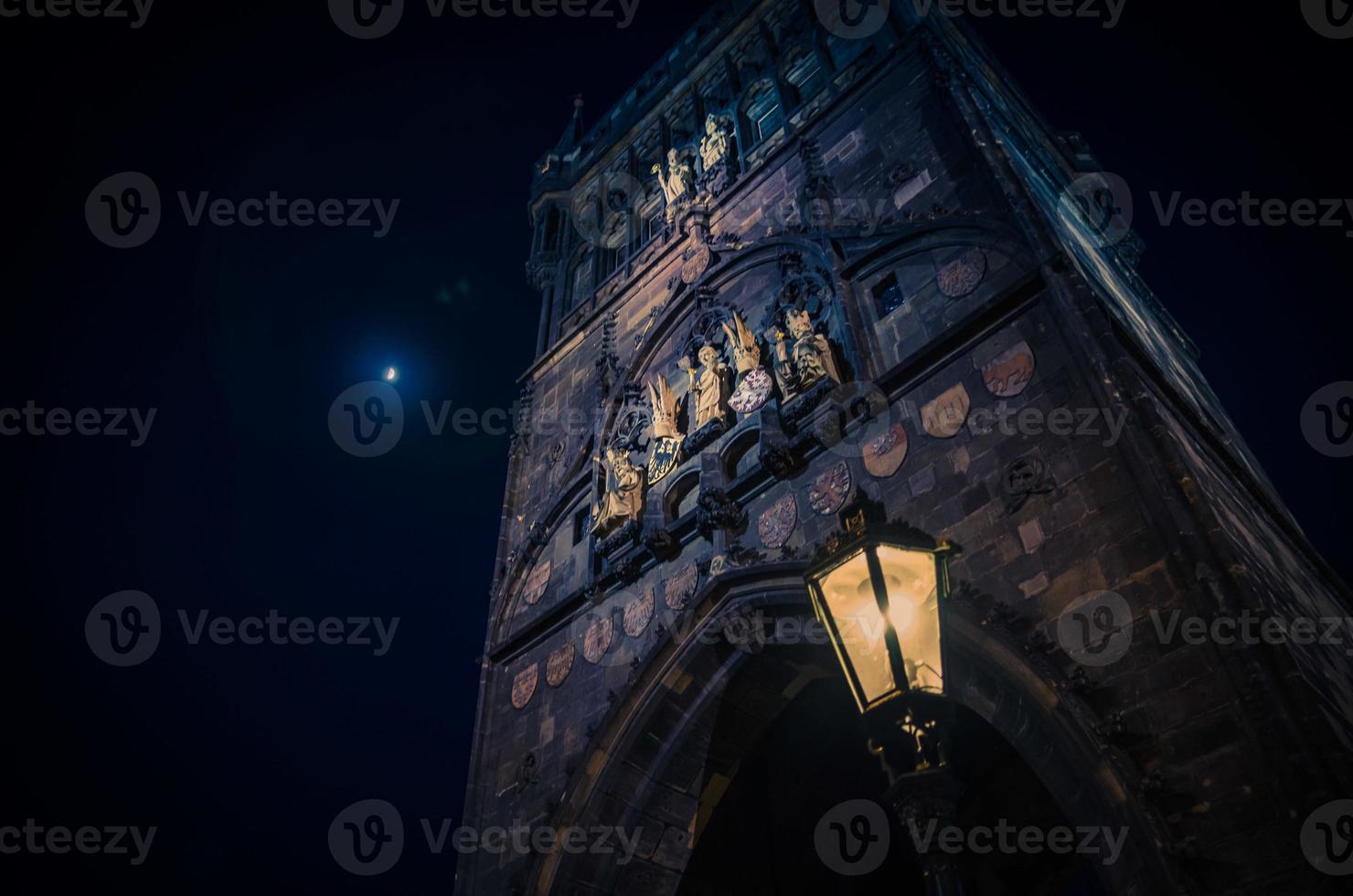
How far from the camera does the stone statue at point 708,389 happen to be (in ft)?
38.4

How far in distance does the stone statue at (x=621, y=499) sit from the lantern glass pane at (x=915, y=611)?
7513mm

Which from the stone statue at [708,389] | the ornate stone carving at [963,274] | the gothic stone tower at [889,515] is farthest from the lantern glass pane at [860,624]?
the stone statue at [708,389]

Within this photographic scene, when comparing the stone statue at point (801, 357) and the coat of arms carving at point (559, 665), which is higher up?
the stone statue at point (801, 357)

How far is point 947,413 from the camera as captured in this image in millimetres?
8938

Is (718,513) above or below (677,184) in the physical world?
below

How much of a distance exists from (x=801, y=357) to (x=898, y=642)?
6834 millimetres

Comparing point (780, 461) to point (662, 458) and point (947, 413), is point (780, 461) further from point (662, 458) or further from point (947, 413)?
point (662, 458)

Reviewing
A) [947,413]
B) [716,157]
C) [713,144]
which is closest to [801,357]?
[947,413]

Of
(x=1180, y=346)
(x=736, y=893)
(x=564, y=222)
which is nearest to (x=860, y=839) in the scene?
(x=736, y=893)

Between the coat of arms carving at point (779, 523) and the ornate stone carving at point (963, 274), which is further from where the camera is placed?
the coat of arms carving at point (779, 523)

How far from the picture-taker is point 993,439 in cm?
831

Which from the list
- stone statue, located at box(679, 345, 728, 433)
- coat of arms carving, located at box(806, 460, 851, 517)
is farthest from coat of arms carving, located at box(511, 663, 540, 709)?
coat of arms carving, located at box(806, 460, 851, 517)

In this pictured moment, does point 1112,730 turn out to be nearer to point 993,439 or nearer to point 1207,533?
point 1207,533

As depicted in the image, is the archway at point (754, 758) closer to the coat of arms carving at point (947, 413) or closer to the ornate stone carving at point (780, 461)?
the ornate stone carving at point (780, 461)
